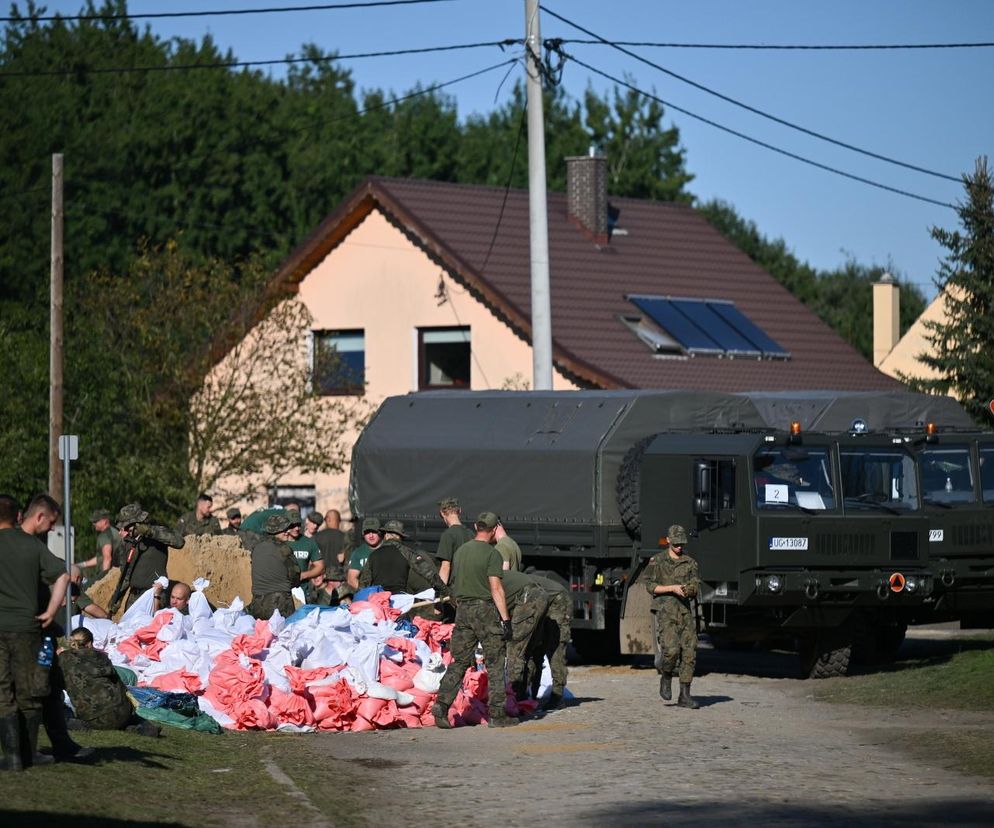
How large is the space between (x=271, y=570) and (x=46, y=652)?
6491 millimetres

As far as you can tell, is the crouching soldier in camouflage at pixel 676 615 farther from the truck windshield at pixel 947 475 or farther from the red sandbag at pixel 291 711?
the truck windshield at pixel 947 475

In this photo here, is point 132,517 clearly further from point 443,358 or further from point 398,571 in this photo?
point 443,358

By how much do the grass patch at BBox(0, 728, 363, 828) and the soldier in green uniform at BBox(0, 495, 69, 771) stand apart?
0.28 m

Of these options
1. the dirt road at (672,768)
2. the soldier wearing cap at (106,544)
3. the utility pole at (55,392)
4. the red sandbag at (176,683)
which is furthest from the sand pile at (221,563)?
the red sandbag at (176,683)

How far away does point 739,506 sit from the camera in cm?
2017

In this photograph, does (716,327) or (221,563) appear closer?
(221,563)

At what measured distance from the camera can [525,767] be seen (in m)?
14.2

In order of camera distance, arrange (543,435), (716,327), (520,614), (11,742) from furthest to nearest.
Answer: (716,327), (543,435), (520,614), (11,742)

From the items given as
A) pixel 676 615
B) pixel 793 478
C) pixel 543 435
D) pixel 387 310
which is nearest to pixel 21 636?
pixel 676 615

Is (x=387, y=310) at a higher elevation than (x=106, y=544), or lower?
higher

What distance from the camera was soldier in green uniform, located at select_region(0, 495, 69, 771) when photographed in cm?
1252

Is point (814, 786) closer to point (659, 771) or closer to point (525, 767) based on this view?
point (659, 771)

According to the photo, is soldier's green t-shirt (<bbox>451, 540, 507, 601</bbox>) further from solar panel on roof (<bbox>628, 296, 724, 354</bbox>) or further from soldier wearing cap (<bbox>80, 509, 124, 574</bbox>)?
solar panel on roof (<bbox>628, 296, 724, 354</bbox>)

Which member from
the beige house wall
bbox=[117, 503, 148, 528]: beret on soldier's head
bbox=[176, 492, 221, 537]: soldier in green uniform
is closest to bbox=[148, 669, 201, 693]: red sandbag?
bbox=[117, 503, 148, 528]: beret on soldier's head
